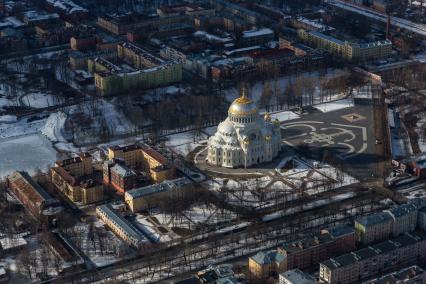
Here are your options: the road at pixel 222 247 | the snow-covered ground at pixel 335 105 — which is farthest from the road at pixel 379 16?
the road at pixel 222 247

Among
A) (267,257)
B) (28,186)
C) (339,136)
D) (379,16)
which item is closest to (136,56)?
(339,136)

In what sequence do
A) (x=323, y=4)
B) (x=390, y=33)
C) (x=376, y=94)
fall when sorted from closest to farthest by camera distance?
(x=376, y=94)
(x=390, y=33)
(x=323, y=4)

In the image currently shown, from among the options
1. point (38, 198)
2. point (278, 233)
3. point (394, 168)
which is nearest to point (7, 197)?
point (38, 198)

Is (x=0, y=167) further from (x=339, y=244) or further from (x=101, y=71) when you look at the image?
(x=339, y=244)

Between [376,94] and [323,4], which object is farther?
[323,4]

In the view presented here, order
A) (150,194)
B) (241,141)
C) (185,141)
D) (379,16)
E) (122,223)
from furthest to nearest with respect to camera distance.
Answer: (379,16)
(185,141)
(241,141)
(150,194)
(122,223)

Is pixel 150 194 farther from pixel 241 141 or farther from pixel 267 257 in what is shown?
pixel 267 257
